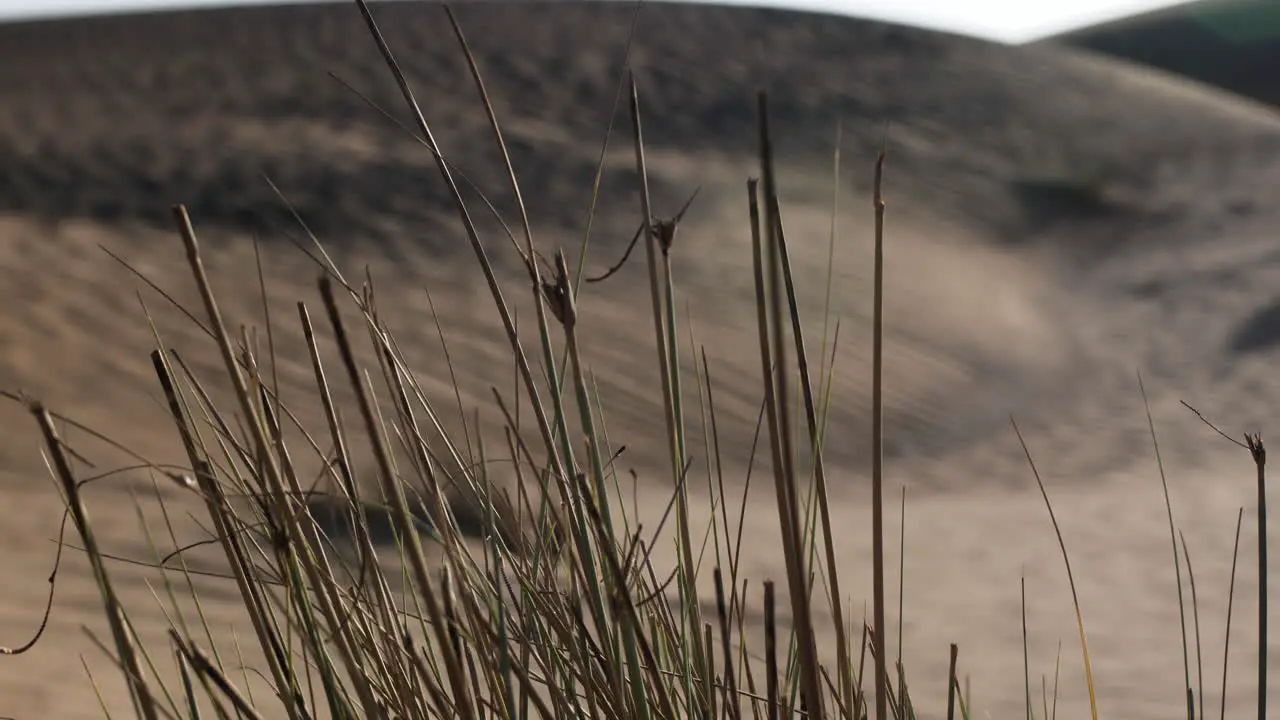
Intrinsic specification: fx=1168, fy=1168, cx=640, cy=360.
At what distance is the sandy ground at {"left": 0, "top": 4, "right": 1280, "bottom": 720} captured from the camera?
19.6 ft

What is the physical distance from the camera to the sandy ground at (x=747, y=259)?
599 centimetres

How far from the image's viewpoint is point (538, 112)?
14977 millimetres

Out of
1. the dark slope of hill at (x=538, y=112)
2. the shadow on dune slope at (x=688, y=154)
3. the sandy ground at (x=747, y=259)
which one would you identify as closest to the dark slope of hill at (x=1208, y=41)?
the sandy ground at (x=747, y=259)

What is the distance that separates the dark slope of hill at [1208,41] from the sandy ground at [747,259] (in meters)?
10.8

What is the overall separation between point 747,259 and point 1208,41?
77.4 ft

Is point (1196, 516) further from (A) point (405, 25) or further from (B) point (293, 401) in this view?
(A) point (405, 25)

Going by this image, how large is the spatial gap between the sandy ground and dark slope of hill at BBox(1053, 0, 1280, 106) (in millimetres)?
10810

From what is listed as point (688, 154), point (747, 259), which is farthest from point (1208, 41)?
point (747, 259)

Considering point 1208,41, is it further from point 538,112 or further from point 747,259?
point 747,259

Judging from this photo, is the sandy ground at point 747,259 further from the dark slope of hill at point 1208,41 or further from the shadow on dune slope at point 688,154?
the dark slope of hill at point 1208,41

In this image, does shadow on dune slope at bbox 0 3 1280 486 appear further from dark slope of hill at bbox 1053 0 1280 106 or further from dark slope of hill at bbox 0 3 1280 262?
dark slope of hill at bbox 1053 0 1280 106

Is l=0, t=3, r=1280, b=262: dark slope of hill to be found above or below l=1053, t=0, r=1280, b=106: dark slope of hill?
below

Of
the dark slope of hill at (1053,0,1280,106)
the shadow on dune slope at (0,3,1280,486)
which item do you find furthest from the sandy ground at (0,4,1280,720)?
the dark slope of hill at (1053,0,1280,106)

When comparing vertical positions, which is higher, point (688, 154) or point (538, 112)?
point (538, 112)
